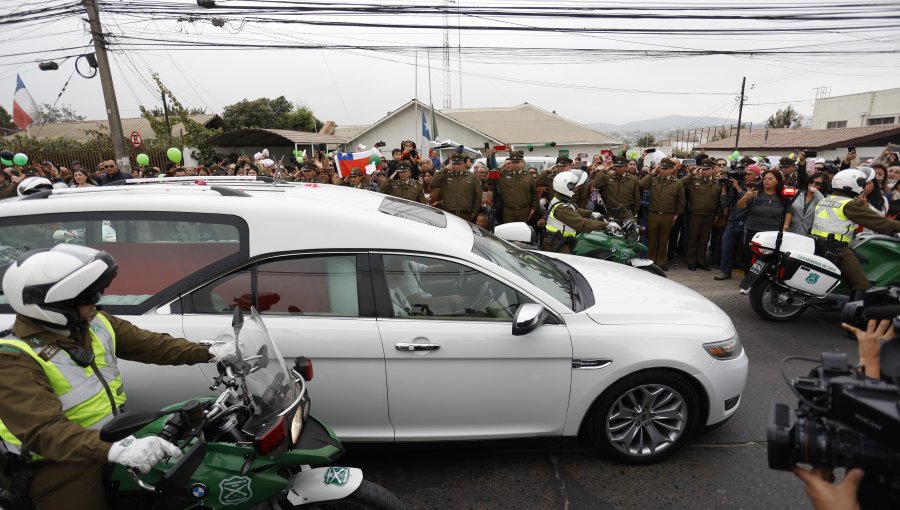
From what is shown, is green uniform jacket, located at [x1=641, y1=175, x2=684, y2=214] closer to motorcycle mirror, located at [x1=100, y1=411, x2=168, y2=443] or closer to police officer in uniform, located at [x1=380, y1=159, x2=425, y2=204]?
police officer in uniform, located at [x1=380, y1=159, x2=425, y2=204]

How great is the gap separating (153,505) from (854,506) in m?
2.35

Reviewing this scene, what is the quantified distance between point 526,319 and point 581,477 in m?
1.14

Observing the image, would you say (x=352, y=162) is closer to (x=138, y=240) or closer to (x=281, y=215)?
(x=138, y=240)

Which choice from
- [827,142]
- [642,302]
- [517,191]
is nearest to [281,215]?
[642,302]

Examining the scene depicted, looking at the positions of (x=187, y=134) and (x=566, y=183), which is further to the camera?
(x=187, y=134)

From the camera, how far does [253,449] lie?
72.4 inches

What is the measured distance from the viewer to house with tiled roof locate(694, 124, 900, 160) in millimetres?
27078

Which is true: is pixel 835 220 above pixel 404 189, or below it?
below

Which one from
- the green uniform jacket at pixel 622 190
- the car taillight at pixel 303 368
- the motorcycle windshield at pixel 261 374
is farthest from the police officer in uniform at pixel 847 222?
the motorcycle windshield at pixel 261 374

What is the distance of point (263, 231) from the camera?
2707mm

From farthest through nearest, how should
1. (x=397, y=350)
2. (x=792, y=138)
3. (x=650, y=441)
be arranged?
(x=792, y=138) → (x=650, y=441) → (x=397, y=350)

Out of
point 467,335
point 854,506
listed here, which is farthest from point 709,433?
point 854,506

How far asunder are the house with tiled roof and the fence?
109 ft

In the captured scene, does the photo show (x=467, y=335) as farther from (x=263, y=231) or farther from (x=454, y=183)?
(x=454, y=183)
